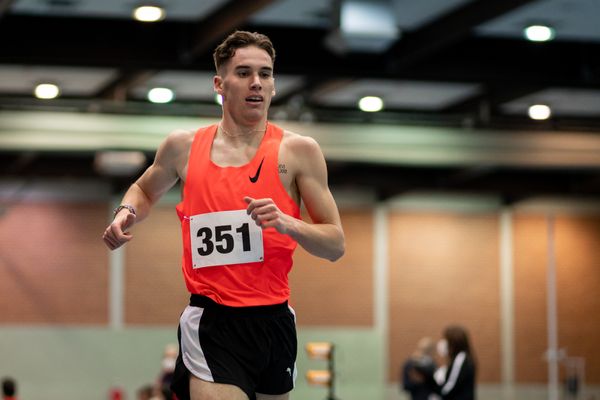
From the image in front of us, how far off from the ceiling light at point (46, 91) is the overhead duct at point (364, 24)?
261 inches

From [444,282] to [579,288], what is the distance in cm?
292

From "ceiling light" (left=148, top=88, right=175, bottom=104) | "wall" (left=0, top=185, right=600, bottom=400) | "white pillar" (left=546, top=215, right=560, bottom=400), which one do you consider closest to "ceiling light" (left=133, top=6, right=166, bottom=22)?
"ceiling light" (left=148, top=88, right=175, bottom=104)

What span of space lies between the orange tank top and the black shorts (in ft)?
0.15

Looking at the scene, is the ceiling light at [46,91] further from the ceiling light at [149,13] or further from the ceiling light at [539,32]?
the ceiling light at [539,32]

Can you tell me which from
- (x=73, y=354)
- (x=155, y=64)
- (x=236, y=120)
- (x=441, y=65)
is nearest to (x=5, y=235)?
(x=73, y=354)

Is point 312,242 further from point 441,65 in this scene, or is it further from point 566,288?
point 566,288

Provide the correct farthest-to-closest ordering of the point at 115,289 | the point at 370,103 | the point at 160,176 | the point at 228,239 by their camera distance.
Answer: the point at 115,289 < the point at 370,103 < the point at 160,176 < the point at 228,239

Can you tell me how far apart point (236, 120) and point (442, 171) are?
1758 cm

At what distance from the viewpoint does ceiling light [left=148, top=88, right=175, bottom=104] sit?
15125 millimetres

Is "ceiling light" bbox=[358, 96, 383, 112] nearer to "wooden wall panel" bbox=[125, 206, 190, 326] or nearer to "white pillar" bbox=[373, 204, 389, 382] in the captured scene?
"wooden wall panel" bbox=[125, 206, 190, 326]

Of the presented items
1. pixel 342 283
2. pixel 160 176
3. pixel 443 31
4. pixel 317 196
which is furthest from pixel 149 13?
pixel 342 283

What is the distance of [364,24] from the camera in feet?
30.2

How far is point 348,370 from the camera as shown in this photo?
16.9 meters

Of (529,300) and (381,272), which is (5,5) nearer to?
(381,272)
